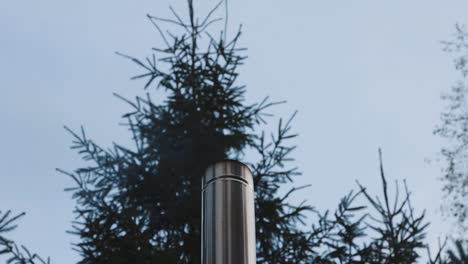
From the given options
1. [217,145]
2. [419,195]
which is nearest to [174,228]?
[217,145]

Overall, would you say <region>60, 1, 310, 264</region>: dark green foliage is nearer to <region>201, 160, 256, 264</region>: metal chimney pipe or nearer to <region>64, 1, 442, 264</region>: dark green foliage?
<region>64, 1, 442, 264</region>: dark green foliage

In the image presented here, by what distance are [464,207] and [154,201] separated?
10515mm

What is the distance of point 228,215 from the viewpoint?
1521mm

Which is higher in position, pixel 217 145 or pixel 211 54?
pixel 211 54

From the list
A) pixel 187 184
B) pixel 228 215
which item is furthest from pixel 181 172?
pixel 228 215

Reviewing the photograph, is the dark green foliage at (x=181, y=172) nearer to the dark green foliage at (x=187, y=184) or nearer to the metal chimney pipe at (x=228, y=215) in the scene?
the dark green foliage at (x=187, y=184)

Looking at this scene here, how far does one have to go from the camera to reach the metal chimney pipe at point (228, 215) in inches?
57.1

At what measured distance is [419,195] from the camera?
4.14m

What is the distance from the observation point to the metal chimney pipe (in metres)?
1.45

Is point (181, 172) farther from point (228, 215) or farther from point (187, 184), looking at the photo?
point (228, 215)

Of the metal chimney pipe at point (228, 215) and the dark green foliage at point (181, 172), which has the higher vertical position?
the dark green foliage at point (181, 172)

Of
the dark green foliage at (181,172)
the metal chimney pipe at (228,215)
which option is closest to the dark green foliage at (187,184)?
the dark green foliage at (181,172)

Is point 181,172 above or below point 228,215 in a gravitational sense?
above

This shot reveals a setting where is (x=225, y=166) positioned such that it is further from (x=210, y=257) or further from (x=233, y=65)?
(x=233, y=65)
